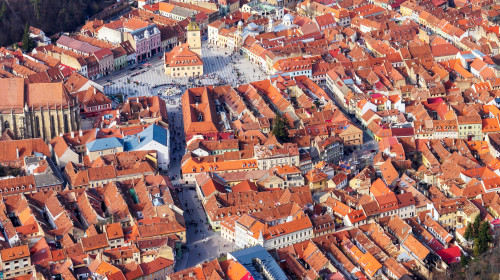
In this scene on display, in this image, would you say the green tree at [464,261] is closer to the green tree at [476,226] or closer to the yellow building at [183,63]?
the green tree at [476,226]

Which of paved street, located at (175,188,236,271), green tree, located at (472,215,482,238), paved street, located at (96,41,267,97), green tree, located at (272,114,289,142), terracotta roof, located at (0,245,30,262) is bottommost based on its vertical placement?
paved street, located at (96,41,267,97)

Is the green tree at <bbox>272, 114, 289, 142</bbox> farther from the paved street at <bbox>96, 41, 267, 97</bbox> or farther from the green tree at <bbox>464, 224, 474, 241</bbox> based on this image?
the green tree at <bbox>464, 224, 474, 241</bbox>

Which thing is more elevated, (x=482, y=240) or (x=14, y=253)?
(x=482, y=240)

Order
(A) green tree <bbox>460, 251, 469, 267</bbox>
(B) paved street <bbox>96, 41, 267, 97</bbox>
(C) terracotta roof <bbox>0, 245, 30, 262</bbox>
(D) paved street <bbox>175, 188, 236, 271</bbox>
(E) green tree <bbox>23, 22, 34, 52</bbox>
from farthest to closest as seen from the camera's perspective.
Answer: (E) green tree <bbox>23, 22, 34, 52</bbox> → (B) paved street <bbox>96, 41, 267, 97</bbox> → (D) paved street <bbox>175, 188, 236, 271</bbox> → (C) terracotta roof <bbox>0, 245, 30, 262</bbox> → (A) green tree <bbox>460, 251, 469, 267</bbox>

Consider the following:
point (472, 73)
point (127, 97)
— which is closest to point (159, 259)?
point (127, 97)

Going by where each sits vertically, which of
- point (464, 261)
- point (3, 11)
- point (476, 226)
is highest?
point (476, 226)

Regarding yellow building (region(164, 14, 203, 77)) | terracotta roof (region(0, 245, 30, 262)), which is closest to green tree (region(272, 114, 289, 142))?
yellow building (region(164, 14, 203, 77))

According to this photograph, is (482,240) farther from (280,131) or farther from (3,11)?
→ (3,11)

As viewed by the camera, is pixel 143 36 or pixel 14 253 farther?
pixel 143 36

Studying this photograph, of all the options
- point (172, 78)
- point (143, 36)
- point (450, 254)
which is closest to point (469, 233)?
point (450, 254)
